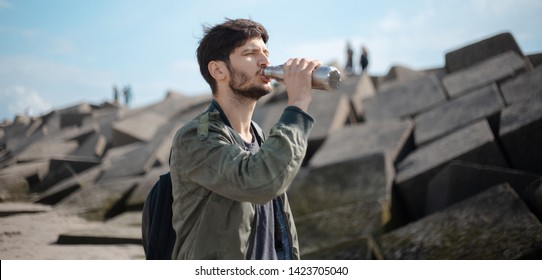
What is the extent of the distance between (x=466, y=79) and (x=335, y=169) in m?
2.94

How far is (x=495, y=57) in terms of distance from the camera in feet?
19.8

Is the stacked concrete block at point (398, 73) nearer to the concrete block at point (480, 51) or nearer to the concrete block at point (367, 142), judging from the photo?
the concrete block at point (480, 51)

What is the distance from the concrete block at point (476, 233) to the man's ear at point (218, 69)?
1.74 m

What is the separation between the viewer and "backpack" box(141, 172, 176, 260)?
1399mm

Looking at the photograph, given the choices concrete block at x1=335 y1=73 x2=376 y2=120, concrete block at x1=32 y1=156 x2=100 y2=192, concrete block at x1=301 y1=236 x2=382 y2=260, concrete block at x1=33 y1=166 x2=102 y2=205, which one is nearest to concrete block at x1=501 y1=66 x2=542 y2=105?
concrete block at x1=335 y1=73 x2=376 y2=120

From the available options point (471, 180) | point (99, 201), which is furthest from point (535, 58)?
point (99, 201)

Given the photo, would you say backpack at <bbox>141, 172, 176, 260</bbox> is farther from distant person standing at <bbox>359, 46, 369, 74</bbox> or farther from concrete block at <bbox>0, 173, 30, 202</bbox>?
distant person standing at <bbox>359, 46, 369, 74</bbox>

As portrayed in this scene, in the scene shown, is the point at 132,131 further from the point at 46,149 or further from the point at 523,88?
the point at 523,88

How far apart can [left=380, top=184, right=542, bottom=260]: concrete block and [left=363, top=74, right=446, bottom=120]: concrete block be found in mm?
2859

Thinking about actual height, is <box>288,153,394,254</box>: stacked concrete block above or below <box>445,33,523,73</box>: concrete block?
below

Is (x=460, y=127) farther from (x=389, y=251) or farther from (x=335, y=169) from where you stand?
(x=389, y=251)

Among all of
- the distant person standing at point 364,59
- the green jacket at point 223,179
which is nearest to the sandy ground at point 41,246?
the green jacket at point 223,179
